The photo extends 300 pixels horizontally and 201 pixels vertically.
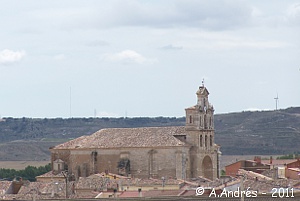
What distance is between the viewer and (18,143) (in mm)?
194500

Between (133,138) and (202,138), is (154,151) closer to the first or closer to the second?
(133,138)

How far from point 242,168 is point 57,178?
49.1 feet

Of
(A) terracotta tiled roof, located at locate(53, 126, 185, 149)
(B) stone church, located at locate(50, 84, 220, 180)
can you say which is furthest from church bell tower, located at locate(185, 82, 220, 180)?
(A) terracotta tiled roof, located at locate(53, 126, 185, 149)

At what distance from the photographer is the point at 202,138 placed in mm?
93000

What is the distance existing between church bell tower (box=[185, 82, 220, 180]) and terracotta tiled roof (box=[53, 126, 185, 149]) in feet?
3.03

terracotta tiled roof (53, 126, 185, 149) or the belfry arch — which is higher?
terracotta tiled roof (53, 126, 185, 149)

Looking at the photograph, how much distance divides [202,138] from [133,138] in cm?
482

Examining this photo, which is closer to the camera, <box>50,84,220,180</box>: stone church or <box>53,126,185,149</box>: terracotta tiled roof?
<box>50,84,220,180</box>: stone church

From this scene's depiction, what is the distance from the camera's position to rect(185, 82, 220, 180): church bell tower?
92250 millimetres

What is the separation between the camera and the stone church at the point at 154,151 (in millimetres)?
90250

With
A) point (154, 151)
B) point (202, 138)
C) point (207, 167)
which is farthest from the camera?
point (207, 167)

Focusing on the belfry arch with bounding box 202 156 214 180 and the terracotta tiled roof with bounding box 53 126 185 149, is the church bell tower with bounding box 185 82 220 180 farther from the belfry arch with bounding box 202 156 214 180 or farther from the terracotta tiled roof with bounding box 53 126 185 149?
the terracotta tiled roof with bounding box 53 126 185 149

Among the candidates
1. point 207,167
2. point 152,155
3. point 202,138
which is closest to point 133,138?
point 152,155

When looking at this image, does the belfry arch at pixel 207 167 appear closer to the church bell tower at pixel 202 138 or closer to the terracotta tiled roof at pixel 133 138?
the church bell tower at pixel 202 138
